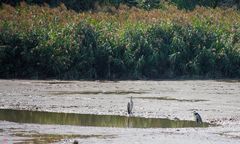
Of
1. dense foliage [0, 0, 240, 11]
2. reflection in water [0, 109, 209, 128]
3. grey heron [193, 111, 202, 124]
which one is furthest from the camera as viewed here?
dense foliage [0, 0, 240, 11]

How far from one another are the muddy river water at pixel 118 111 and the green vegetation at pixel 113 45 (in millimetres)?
1371

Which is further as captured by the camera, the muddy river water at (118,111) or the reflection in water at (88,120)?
the reflection in water at (88,120)

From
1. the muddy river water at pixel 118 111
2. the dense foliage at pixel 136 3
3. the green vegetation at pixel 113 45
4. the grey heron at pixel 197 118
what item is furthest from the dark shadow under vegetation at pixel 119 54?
the grey heron at pixel 197 118

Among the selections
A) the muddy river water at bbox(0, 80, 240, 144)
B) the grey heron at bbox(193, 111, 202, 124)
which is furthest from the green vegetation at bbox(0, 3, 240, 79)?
the grey heron at bbox(193, 111, 202, 124)

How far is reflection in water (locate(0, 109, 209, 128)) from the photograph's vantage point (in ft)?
69.9

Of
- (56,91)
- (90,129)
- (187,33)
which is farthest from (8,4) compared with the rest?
(90,129)

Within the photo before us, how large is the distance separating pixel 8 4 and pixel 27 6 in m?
2.02

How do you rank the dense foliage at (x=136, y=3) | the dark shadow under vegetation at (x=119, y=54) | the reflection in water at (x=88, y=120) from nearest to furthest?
the reflection in water at (x=88, y=120) < the dark shadow under vegetation at (x=119, y=54) < the dense foliage at (x=136, y=3)

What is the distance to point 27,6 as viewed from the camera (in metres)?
39.9

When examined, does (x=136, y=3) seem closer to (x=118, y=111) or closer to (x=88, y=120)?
(x=118, y=111)

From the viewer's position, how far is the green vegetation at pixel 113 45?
33031mm

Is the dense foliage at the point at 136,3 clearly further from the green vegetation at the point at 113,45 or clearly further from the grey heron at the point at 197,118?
the grey heron at the point at 197,118

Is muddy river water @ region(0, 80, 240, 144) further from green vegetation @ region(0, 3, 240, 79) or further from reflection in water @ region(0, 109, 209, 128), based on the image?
green vegetation @ region(0, 3, 240, 79)

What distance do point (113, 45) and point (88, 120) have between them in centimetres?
1304
